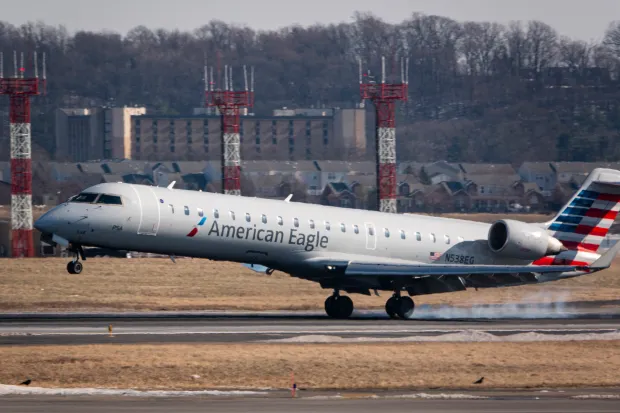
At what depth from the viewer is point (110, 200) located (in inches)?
1526

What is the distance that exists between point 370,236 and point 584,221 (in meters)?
8.06

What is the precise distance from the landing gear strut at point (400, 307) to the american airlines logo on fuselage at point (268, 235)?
9.99ft

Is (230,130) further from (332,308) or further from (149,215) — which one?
(149,215)

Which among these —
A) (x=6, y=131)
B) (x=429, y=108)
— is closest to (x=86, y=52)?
(x=6, y=131)

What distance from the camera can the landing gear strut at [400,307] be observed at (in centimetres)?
4134

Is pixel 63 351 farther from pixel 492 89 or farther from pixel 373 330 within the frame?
pixel 492 89

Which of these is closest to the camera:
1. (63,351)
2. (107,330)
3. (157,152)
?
(63,351)

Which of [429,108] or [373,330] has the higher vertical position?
[429,108]

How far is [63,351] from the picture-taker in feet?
99.7

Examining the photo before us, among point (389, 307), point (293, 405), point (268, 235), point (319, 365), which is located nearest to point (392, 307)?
point (389, 307)

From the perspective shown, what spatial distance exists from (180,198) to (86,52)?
5009 inches

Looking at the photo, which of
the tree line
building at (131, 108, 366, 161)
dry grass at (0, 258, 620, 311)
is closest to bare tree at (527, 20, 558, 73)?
the tree line

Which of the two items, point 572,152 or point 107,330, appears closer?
point 107,330

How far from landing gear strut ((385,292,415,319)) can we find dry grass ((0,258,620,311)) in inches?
244
